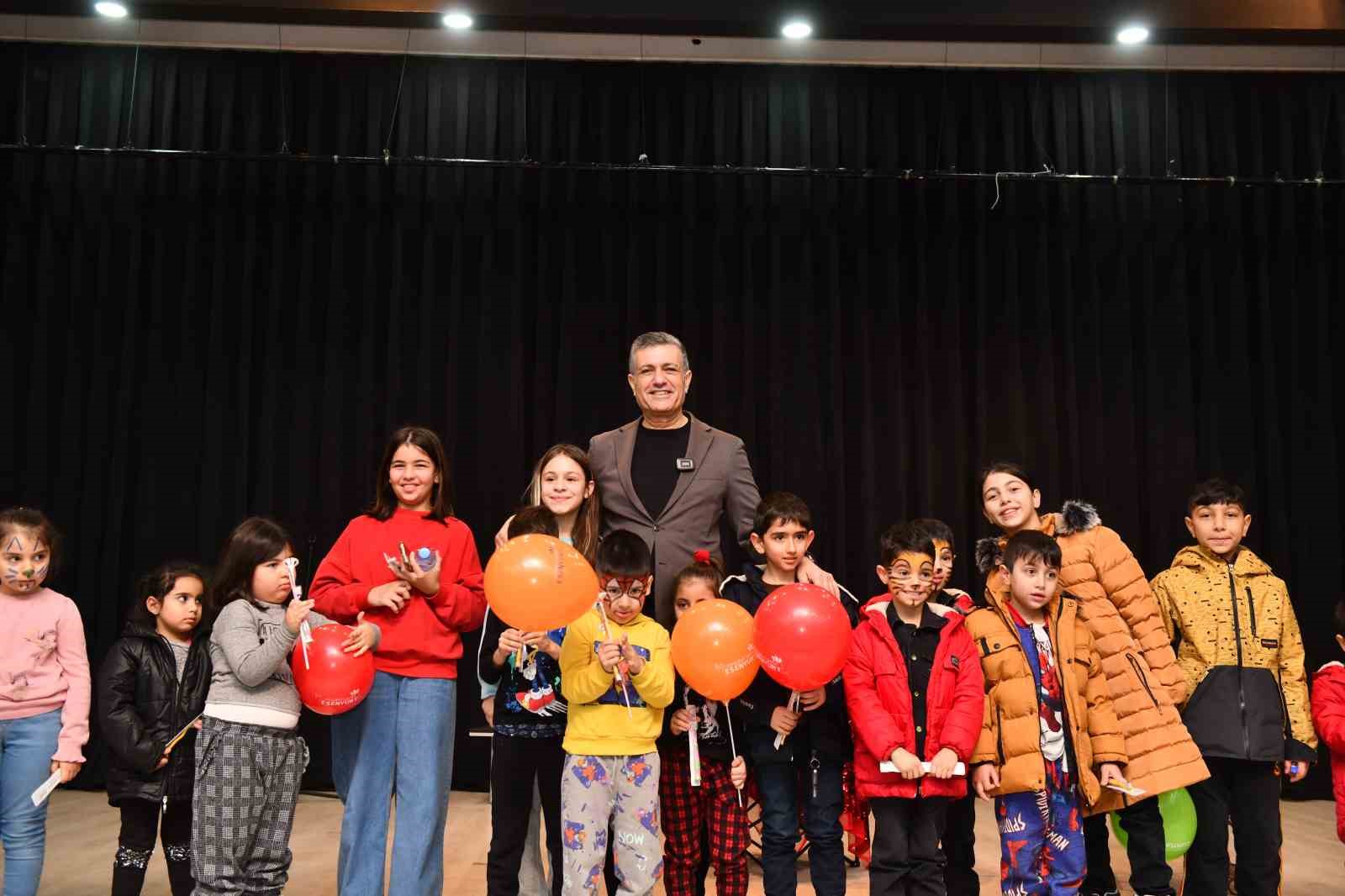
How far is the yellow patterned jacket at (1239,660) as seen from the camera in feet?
10.7

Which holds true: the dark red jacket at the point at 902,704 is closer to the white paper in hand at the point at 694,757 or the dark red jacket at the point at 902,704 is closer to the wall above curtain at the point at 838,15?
the white paper in hand at the point at 694,757

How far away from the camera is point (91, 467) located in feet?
18.9

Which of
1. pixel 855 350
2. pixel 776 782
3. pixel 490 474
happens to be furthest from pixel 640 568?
pixel 855 350

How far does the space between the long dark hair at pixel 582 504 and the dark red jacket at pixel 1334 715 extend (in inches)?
92.5

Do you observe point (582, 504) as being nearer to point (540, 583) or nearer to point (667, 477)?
point (667, 477)

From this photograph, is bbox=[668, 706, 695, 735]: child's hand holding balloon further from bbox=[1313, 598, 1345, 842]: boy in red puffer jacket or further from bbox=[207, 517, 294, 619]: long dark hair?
bbox=[1313, 598, 1345, 842]: boy in red puffer jacket

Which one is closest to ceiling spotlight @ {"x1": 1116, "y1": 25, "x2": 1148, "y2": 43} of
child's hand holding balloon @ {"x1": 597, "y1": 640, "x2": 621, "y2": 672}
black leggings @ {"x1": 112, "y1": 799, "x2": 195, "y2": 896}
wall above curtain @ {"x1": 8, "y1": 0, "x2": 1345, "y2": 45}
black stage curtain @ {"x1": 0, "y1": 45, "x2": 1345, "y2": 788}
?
wall above curtain @ {"x1": 8, "y1": 0, "x2": 1345, "y2": 45}

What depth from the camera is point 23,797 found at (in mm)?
2926

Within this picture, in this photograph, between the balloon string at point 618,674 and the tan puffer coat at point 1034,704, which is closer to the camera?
the balloon string at point 618,674

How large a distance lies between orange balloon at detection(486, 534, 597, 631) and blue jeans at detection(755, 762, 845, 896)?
778 millimetres

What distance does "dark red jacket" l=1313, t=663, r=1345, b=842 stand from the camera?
324 centimetres

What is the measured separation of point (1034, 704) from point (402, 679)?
1710mm

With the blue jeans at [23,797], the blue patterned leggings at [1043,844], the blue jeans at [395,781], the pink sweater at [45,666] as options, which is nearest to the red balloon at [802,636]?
the blue patterned leggings at [1043,844]

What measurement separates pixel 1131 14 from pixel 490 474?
3.84m
